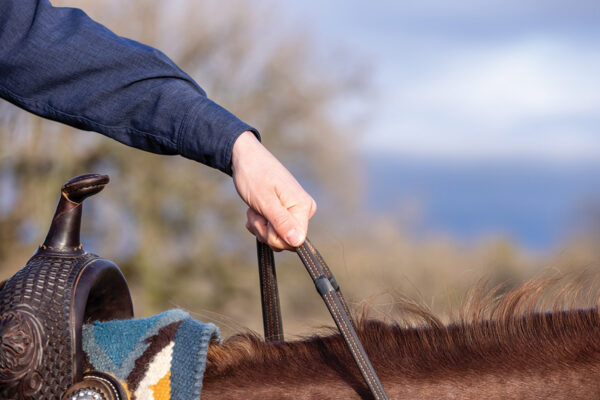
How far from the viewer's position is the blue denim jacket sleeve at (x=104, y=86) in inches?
53.6

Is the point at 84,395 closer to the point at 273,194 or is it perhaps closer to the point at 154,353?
the point at 154,353

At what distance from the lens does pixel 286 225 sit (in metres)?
1.22

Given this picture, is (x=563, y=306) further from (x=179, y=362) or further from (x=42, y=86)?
(x=42, y=86)

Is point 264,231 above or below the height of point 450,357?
above

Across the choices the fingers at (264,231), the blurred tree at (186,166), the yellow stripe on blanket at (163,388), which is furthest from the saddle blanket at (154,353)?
the blurred tree at (186,166)

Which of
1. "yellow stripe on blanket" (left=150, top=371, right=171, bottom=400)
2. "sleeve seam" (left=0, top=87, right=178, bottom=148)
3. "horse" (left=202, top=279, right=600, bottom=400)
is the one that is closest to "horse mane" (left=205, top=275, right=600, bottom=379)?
"horse" (left=202, top=279, right=600, bottom=400)

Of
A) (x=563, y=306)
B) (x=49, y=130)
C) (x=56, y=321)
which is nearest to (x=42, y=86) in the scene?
(x=56, y=321)

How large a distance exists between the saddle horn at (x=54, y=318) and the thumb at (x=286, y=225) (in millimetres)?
428

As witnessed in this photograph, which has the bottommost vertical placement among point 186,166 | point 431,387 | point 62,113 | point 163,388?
point 431,387

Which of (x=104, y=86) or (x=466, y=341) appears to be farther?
(x=104, y=86)

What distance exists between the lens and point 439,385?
3.86 ft

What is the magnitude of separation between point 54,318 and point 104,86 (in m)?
0.56

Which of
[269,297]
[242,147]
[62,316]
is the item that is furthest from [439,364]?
[62,316]

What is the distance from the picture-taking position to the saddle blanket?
118cm
